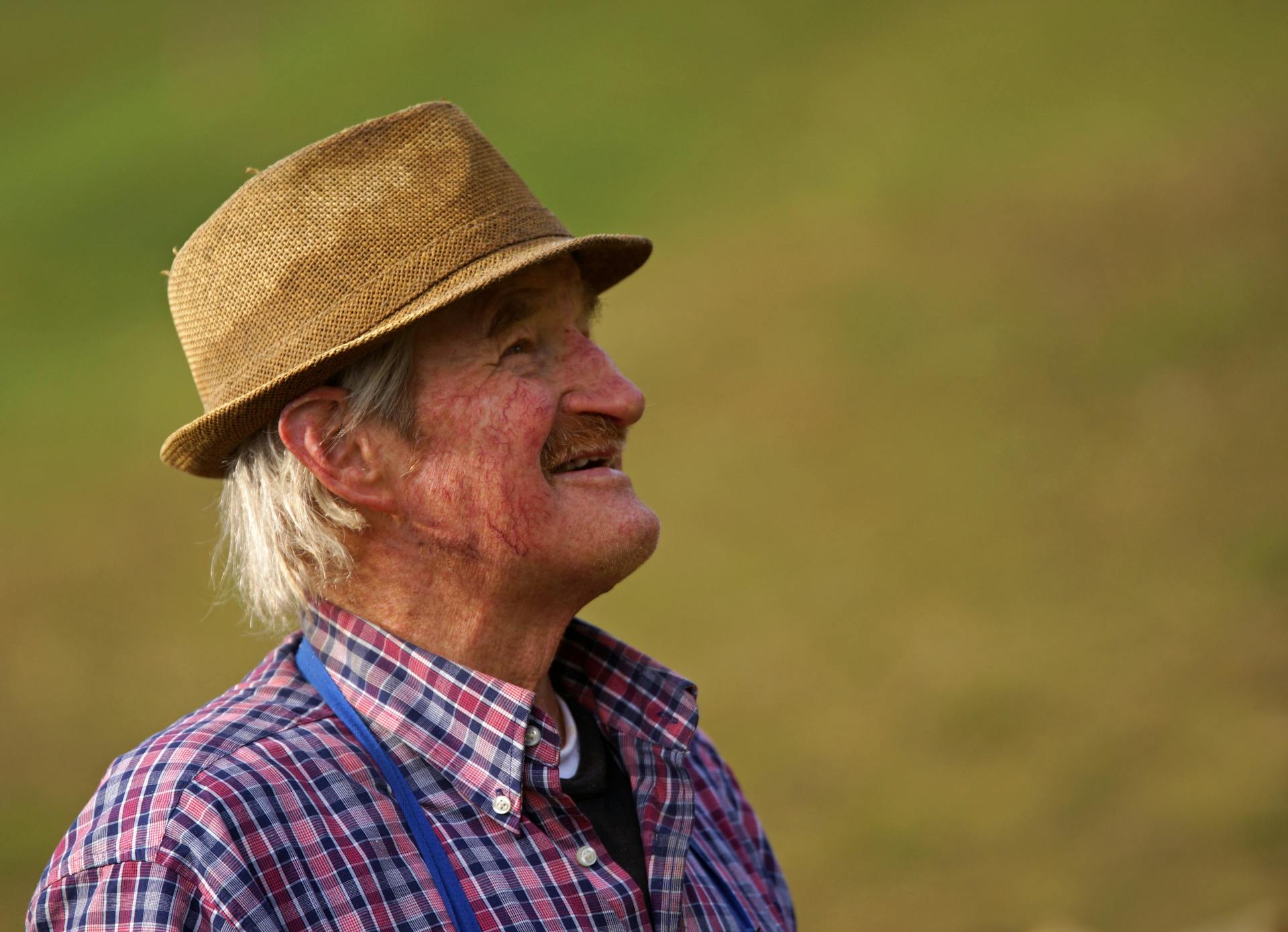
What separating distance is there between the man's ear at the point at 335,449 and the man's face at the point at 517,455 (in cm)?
3

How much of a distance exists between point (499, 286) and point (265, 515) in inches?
21.7

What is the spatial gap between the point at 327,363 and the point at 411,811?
2.27 ft

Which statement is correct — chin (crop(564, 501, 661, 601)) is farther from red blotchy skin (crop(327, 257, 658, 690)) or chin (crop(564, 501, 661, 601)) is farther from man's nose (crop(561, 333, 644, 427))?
man's nose (crop(561, 333, 644, 427))

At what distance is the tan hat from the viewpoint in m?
2.17

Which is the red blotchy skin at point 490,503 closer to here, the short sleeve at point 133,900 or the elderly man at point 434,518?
the elderly man at point 434,518

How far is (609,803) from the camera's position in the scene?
2.27m

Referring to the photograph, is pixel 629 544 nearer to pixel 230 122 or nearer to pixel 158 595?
pixel 158 595

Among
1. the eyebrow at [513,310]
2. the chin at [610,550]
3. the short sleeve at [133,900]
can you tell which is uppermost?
the eyebrow at [513,310]

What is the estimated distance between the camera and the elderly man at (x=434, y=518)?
A: 2064 mm

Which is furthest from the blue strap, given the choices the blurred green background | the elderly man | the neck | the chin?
the blurred green background

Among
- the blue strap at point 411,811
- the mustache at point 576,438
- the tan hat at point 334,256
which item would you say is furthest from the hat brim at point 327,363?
the blue strap at point 411,811

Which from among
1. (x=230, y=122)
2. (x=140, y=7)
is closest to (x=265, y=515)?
(x=230, y=122)

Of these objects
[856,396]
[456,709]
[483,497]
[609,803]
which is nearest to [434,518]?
[483,497]

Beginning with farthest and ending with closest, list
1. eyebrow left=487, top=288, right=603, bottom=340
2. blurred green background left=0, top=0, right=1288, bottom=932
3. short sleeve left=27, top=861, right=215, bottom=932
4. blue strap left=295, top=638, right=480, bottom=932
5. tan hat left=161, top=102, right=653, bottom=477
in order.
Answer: blurred green background left=0, top=0, right=1288, bottom=932 < eyebrow left=487, top=288, right=603, bottom=340 < tan hat left=161, top=102, right=653, bottom=477 < blue strap left=295, top=638, right=480, bottom=932 < short sleeve left=27, top=861, right=215, bottom=932
